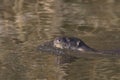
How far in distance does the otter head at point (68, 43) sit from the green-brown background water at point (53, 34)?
0.83 ft

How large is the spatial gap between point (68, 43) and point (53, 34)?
745 mm

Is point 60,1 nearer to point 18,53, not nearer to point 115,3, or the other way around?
point 115,3

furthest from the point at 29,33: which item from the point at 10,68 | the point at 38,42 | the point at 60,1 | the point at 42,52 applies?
the point at 60,1

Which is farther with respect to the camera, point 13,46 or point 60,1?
point 60,1

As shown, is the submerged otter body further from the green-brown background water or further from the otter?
the green-brown background water

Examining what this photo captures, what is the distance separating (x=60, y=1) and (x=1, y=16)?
193 centimetres

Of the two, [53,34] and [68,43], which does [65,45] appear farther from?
[53,34]

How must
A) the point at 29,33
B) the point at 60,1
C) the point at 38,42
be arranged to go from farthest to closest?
1. the point at 60,1
2. the point at 29,33
3. the point at 38,42

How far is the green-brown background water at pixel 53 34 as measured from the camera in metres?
6.17

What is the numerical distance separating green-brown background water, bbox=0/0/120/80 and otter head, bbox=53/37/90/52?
25 centimetres

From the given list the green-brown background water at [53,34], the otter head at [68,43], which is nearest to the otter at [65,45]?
the otter head at [68,43]

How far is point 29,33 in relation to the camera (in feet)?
26.8

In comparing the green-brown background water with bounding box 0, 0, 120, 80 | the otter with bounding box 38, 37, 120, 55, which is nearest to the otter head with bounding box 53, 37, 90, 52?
the otter with bounding box 38, 37, 120, 55

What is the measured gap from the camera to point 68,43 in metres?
7.45
